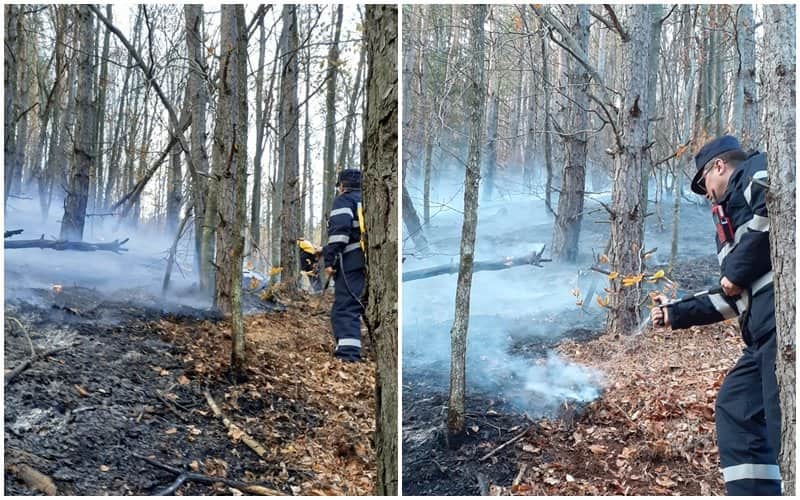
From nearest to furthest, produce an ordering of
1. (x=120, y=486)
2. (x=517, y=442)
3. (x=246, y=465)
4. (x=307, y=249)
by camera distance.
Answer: (x=120, y=486) < (x=517, y=442) < (x=246, y=465) < (x=307, y=249)

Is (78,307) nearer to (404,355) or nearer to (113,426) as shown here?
(113,426)

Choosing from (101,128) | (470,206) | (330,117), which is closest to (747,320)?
(470,206)

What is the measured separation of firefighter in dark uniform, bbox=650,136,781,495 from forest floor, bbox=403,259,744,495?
0.15m

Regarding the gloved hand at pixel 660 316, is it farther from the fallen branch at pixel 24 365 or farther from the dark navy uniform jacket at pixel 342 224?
the fallen branch at pixel 24 365

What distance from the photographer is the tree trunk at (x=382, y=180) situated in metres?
1.59

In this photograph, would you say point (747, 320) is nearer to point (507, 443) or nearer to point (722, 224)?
point (722, 224)

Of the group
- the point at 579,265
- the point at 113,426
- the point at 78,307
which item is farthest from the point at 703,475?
the point at 78,307

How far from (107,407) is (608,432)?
81.6 inches

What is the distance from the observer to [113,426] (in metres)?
2.37

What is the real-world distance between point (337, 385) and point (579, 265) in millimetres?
1709

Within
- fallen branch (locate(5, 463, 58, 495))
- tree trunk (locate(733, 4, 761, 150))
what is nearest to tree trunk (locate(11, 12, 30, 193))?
fallen branch (locate(5, 463, 58, 495))

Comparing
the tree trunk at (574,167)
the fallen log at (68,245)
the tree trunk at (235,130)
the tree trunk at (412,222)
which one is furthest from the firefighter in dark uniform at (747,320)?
the fallen log at (68,245)

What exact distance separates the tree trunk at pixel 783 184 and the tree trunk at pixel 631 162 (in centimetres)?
95

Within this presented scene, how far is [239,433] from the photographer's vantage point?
8.63 feet
